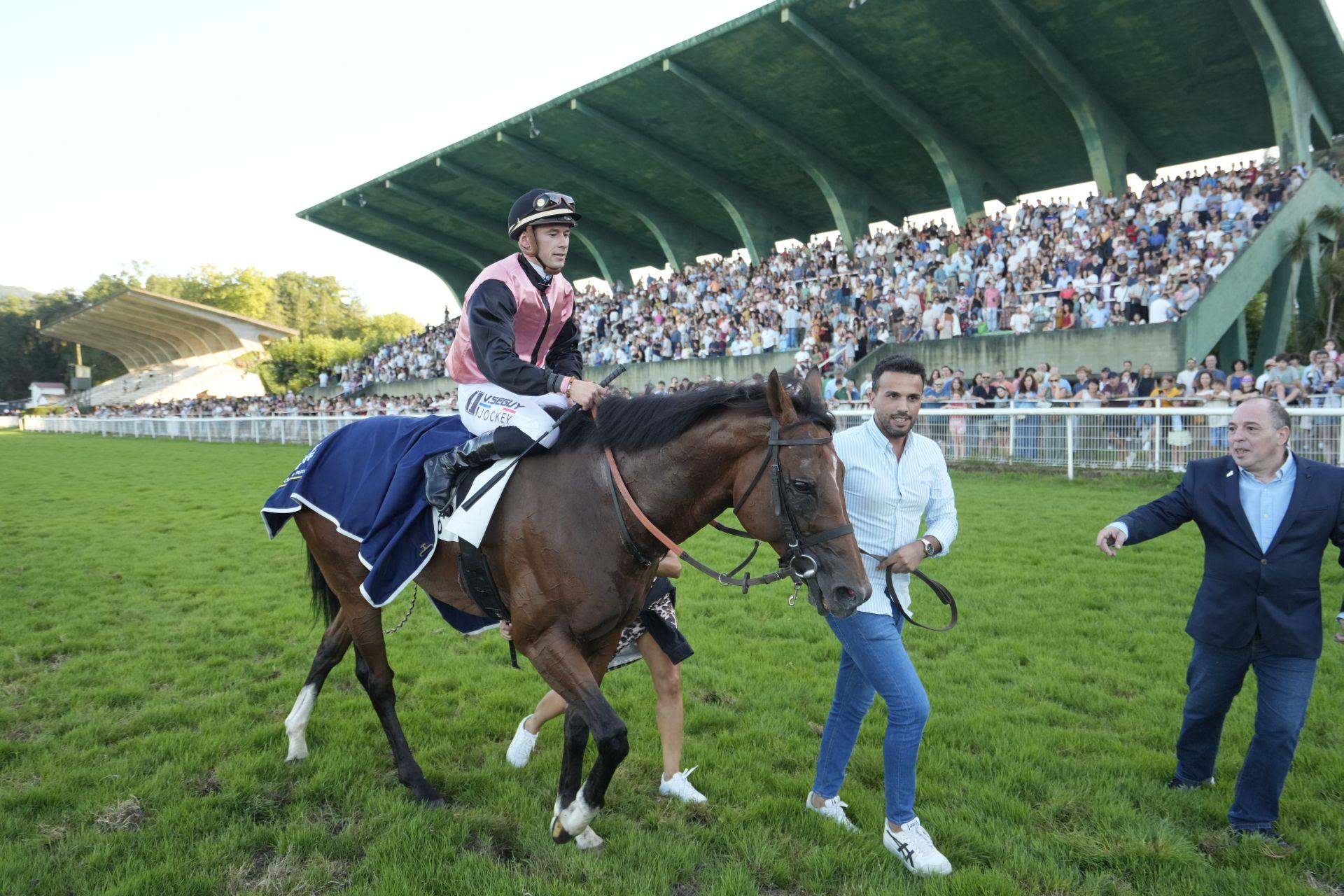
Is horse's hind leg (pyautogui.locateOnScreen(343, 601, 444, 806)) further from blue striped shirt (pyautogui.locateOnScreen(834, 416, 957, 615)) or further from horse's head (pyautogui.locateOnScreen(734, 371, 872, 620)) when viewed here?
blue striped shirt (pyautogui.locateOnScreen(834, 416, 957, 615))

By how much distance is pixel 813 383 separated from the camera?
108 inches

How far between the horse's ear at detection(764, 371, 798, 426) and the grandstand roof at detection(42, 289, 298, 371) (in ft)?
184

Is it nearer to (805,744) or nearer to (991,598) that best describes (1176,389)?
(991,598)

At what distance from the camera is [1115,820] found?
3092mm

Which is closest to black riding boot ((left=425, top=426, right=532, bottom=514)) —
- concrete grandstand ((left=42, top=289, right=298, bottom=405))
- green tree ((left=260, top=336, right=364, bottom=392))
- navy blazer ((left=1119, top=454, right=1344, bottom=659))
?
navy blazer ((left=1119, top=454, right=1344, bottom=659))

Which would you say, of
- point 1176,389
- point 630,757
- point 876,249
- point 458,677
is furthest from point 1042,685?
point 876,249

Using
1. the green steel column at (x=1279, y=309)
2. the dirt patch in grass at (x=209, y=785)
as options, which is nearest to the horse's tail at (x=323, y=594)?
the dirt patch in grass at (x=209, y=785)

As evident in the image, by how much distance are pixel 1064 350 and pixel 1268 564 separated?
41.8 feet

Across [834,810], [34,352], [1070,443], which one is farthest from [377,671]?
[34,352]

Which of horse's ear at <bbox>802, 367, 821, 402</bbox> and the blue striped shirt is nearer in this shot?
horse's ear at <bbox>802, 367, 821, 402</bbox>

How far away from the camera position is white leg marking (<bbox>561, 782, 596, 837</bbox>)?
2852 millimetres

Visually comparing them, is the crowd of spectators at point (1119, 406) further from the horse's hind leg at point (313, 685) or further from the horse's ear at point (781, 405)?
the horse's ear at point (781, 405)

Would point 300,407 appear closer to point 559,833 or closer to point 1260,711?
point 559,833

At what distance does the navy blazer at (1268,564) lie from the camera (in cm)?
298
